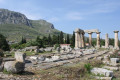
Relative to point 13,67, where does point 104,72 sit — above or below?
below

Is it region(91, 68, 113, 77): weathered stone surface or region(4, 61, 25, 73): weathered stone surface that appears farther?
region(91, 68, 113, 77): weathered stone surface

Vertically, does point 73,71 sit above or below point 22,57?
below

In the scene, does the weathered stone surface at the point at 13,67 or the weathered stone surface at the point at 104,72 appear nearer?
the weathered stone surface at the point at 13,67

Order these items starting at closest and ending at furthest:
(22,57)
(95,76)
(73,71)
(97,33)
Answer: (95,76) < (73,71) < (22,57) < (97,33)

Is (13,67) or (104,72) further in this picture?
(104,72)

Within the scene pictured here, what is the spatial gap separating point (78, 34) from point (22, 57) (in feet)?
96.3

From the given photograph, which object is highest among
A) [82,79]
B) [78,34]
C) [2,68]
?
[78,34]

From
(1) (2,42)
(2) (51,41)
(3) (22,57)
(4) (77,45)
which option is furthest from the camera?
(2) (51,41)

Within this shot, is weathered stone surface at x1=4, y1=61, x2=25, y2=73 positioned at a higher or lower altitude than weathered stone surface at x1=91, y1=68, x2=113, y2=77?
higher

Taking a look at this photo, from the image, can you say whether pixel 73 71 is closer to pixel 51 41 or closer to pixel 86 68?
pixel 86 68

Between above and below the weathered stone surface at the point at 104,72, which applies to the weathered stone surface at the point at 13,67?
above

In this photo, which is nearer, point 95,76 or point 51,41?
point 95,76

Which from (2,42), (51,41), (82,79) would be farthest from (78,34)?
(51,41)

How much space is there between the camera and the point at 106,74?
902cm
